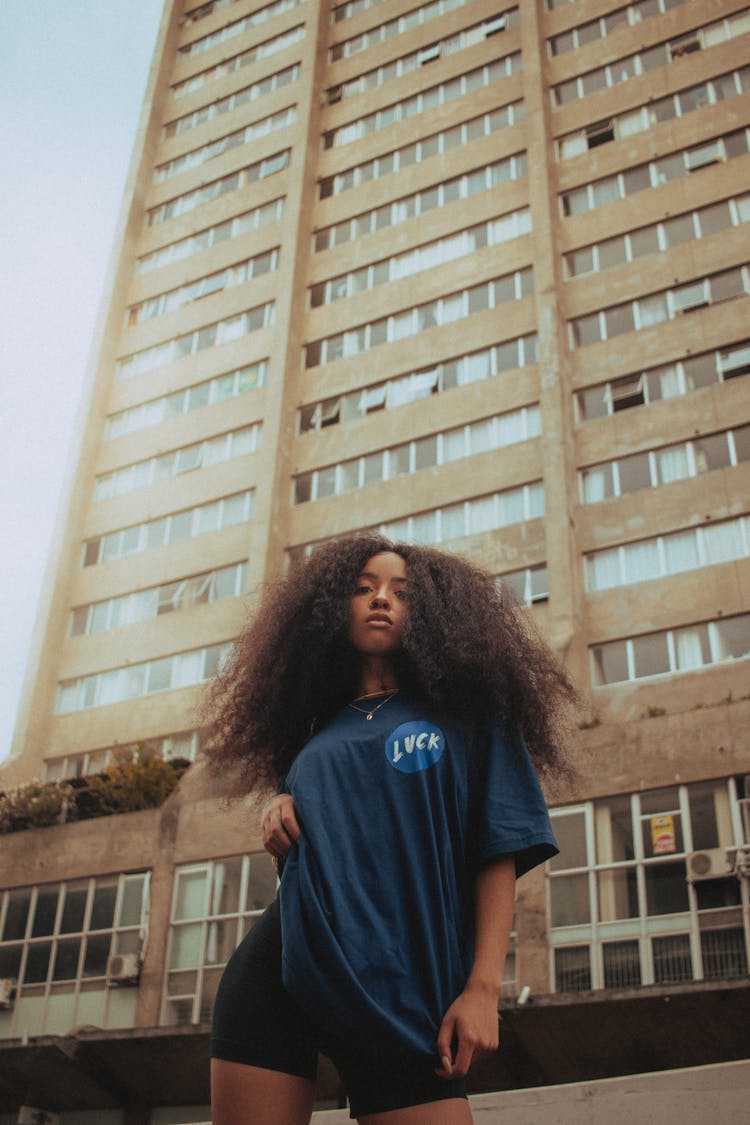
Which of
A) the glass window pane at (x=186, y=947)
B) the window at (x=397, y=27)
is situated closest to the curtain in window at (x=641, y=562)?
the glass window pane at (x=186, y=947)

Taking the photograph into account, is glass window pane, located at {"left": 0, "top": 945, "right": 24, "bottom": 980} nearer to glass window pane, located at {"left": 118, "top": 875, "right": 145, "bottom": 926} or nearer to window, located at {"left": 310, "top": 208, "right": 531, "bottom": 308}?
glass window pane, located at {"left": 118, "top": 875, "right": 145, "bottom": 926}

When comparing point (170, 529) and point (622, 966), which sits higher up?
point (170, 529)

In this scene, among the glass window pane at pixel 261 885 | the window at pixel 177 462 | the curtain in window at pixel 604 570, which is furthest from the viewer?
the window at pixel 177 462

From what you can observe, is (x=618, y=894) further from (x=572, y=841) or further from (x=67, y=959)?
(x=67, y=959)

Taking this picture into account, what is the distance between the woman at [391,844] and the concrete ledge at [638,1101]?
3.12m

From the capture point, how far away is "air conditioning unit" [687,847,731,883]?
21.1 metres

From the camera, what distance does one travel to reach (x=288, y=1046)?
107 inches

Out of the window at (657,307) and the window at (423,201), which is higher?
the window at (423,201)

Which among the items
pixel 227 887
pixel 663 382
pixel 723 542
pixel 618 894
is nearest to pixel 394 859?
pixel 618 894

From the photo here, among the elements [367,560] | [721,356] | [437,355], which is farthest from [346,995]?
[437,355]

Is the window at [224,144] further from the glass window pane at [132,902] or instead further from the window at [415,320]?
the glass window pane at [132,902]

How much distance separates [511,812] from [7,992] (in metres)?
27.0

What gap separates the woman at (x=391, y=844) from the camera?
2.62m

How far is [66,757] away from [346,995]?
1424 inches
